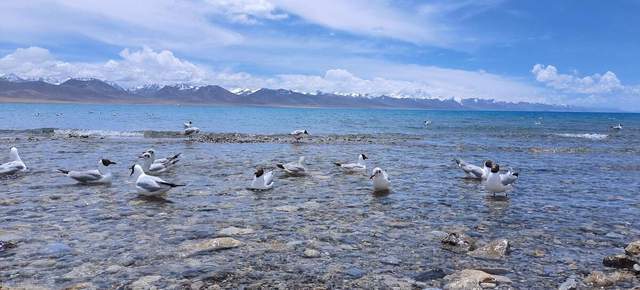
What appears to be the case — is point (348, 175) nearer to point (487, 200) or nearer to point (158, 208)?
point (487, 200)

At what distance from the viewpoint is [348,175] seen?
17953 millimetres

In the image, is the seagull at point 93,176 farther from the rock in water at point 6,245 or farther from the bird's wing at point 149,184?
the rock in water at point 6,245

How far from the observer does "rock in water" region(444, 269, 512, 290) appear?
6730 mm

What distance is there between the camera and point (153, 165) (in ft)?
57.0

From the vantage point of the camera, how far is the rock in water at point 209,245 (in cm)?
814

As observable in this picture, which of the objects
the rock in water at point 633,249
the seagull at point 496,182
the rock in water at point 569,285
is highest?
the seagull at point 496,182

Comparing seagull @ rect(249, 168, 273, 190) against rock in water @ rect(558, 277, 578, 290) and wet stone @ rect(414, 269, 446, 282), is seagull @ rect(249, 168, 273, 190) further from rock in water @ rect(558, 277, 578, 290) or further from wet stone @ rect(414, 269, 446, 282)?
rock in water @ rect(558, 277, 578, 290)

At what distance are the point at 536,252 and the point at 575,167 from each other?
597 inches

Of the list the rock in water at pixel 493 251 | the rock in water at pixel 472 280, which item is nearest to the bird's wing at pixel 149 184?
the rock in water at pixel 493 251

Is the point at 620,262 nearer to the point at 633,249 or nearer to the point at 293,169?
the point at 633,249

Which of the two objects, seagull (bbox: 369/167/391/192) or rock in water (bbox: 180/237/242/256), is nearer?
rock in water (bbox: 180/237/242/256)

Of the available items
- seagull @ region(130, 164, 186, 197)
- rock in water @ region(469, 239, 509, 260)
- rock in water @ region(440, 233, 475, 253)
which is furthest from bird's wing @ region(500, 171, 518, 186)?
seagull @ region(130, 164, 186, 197)

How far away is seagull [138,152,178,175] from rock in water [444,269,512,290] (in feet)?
41.9

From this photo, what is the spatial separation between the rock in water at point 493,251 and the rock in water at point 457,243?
0.23m
